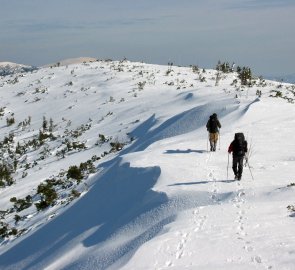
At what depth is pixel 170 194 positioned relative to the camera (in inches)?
492

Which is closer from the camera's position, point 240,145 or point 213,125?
point 240,145

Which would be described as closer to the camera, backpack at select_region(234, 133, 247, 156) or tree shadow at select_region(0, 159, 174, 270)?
tree shadow at select_region(0, 159, 174, 270)

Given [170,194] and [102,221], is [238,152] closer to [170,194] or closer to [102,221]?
[170,194]

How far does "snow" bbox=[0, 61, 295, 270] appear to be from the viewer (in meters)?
8.91

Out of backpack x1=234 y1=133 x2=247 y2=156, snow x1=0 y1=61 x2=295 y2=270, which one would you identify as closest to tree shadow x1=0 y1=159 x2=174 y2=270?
snow x1=0 y1=61 x2=295 y2=270

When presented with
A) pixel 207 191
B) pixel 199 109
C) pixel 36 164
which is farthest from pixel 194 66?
pixel 207 191

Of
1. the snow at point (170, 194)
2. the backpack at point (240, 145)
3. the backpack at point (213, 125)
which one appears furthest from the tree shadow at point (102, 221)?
the backpack at point (213, 125)

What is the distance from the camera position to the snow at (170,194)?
8.91 meters

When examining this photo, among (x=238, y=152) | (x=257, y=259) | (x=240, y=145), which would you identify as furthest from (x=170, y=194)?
(x=257, y=259)

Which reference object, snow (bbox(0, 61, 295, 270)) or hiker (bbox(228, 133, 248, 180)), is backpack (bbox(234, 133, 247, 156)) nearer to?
hiker (bbox(228, 133, 248, 180))

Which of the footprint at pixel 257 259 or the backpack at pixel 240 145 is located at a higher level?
the backpack at pixel 240 145

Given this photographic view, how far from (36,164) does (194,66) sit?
27468 millimetres

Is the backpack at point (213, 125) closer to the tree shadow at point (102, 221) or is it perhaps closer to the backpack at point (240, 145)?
the backpack at point (240, 145)

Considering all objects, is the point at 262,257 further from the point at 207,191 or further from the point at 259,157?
the point at 259,157
